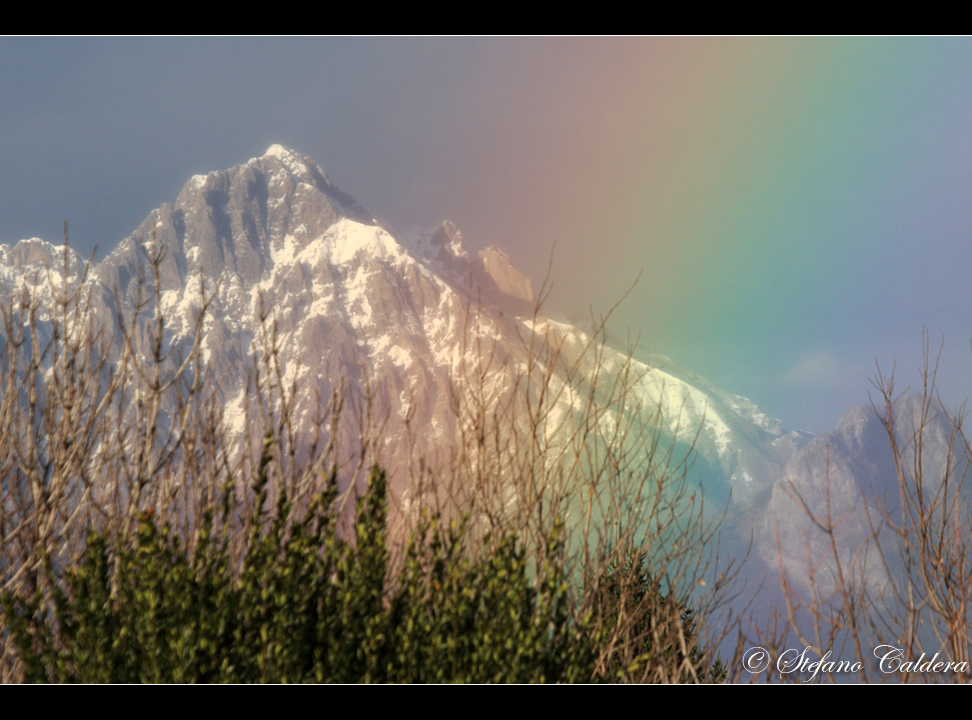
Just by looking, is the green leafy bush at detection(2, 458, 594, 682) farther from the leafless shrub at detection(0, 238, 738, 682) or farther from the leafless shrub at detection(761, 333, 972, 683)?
the leafless shrub at detection(761, 333, 972, 683)

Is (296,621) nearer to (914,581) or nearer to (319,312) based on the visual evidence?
(914,581)

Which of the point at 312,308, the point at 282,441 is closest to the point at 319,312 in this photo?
the point at 312,308

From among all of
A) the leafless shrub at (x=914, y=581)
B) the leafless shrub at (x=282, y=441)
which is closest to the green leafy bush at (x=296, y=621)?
the leafless shrub at (x=282, y=441)

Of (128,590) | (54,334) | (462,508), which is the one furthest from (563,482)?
(54,334)

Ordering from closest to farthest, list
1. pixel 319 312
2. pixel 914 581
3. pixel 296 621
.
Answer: pixel 296 621 < pixel 914 581 < pixel 319 312

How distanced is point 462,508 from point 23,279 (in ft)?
Answer: 7.68

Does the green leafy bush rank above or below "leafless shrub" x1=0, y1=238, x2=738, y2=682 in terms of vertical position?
below

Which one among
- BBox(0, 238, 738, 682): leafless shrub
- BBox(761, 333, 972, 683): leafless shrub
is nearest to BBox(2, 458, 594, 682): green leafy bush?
BBox(0, 238, 738, 682): leafless shrub

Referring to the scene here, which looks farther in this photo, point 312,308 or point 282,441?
point 312,308

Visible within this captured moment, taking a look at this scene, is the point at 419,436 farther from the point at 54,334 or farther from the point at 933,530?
the point at 933,530

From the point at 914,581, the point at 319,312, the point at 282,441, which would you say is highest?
the point at 319,312

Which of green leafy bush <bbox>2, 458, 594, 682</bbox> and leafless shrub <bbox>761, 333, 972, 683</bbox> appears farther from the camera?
leafless shrub <bbox>761, 333, 972, 683</bbox>

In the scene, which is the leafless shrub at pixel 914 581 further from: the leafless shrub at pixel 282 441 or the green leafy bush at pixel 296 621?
the green leafy bush at pixel 296 621

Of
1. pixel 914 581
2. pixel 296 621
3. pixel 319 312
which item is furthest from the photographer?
pixel 319 312
